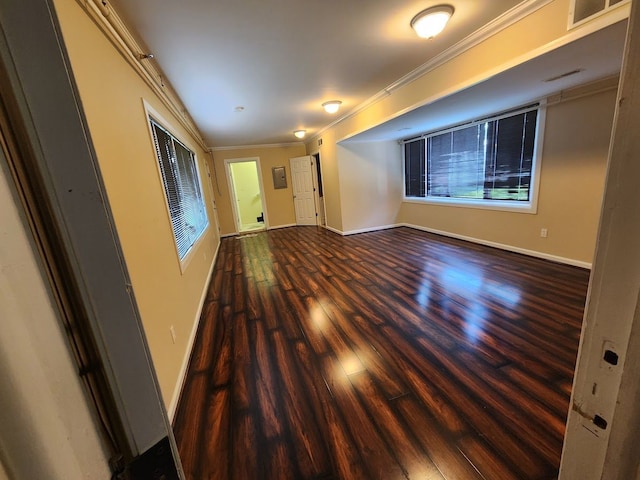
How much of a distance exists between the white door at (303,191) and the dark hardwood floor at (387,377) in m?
4.42

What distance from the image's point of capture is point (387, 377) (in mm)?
1775

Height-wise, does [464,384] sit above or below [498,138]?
below

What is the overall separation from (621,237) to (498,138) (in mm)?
4677

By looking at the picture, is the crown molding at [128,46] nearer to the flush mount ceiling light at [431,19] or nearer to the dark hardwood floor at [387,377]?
the flush mount ceiling light at [431,19]

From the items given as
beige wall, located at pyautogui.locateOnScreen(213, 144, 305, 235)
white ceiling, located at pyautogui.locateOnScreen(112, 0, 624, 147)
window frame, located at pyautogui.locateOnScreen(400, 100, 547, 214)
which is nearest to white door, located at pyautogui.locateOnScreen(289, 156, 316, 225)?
beige wall, located at pyautogui.locateOnScreen(213, 144, 305, 235)

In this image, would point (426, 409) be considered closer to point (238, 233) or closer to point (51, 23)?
point (51, 23)

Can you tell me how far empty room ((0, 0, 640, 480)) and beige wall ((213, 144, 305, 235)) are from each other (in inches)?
72.9

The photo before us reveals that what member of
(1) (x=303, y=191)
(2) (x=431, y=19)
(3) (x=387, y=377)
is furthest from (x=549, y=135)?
(1) (x=303, y=191)

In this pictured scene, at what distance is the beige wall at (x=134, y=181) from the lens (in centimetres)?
126

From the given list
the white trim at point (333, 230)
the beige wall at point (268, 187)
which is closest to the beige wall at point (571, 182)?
the white trim at point (333, 230)

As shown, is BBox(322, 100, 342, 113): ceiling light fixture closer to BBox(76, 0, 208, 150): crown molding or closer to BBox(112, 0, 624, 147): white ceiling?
BBox(112, 0, 624, 147): white ceiling

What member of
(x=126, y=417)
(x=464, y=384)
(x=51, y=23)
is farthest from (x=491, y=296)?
(x=51, y=23)

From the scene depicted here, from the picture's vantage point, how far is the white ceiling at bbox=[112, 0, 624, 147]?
1839 millimetres

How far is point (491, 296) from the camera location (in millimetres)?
2748
